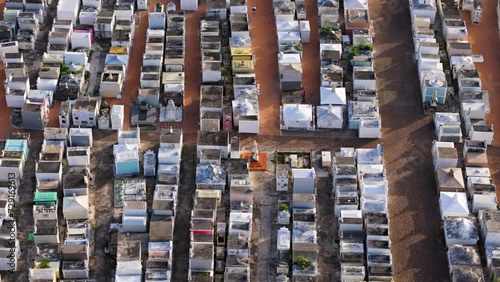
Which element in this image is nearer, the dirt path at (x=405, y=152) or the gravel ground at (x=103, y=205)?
the gravel ground at (x=103, y=205)

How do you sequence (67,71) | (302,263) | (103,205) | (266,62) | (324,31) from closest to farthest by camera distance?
(302,263)
(103,205)
(67,71)
(266,62)
(324,31)

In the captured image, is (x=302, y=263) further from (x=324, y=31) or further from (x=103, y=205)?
(x=324, y=31)

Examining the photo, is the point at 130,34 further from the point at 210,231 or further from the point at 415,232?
the point at 415,232

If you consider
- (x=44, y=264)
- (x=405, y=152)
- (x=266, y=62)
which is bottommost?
(x=44, y=264)

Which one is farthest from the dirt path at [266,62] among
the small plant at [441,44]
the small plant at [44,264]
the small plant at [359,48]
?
the small plant at [44,264]

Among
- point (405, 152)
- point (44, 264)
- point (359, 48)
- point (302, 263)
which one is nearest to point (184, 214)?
point (302, 263)

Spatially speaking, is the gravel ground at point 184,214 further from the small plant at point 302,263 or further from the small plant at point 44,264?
the small plant at point 44,264

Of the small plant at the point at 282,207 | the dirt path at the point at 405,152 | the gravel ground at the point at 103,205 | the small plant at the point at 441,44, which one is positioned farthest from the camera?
the small plant at the point at 441,44

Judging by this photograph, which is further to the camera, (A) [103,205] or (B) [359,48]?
(B) [359,48]
